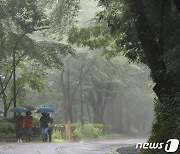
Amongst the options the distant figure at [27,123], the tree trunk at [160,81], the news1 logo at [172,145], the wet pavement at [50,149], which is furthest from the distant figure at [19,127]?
the news1 logo at [172,145]

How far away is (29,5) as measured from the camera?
25.9 meters

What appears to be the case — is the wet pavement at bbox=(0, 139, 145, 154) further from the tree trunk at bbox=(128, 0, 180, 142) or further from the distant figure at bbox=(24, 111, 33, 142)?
the tree trunk at bbox=(128, 0, 180, 142)

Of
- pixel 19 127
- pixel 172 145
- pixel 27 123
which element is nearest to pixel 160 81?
pixel 172 145

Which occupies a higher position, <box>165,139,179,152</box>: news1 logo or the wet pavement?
<box>165,139,179,152</box>: news1 logo

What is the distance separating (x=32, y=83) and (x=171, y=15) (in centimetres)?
1938

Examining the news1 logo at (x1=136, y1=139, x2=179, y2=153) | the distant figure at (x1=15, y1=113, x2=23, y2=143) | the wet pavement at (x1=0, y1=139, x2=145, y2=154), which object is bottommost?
the wet pavement at (x1=0, y1=139, x2=145, y2=154)

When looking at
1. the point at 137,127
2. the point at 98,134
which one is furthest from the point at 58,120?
the point at 137,127

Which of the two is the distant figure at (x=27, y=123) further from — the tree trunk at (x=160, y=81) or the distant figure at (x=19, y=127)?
the tree trunk at (x=160, y=81)

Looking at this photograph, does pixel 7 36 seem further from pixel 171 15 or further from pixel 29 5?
pixel 171 15

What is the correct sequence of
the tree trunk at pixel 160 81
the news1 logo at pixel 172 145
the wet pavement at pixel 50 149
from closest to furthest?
the news1 logo at pixel 172 145 → the tree trunk at pixel 160 81 → the wet pavement at pixel 50 149

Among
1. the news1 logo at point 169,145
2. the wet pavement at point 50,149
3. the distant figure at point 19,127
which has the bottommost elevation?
the wet pavement at point 50,149

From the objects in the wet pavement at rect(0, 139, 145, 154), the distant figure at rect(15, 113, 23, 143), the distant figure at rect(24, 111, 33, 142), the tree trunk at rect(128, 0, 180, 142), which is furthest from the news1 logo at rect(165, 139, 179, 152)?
the distant figure at rect(24, 111, 33, 142)

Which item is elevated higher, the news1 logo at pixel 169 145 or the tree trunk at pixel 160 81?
the tree trunk at pixel 160 81

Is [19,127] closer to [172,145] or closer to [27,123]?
[27,123]
